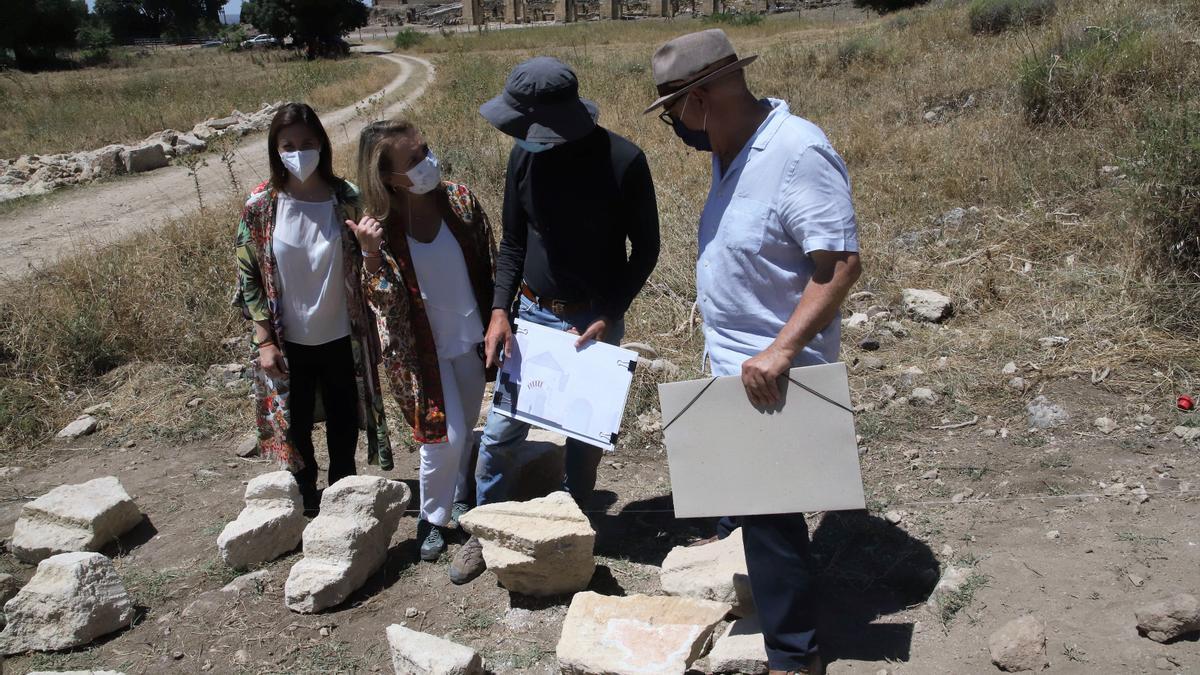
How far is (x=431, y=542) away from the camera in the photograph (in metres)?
3.50

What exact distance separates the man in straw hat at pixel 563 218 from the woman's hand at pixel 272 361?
2.96 feet

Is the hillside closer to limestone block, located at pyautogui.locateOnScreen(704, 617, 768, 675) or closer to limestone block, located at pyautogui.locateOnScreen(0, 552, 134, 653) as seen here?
limestone block, located at pyautogui.locateOnScreen(0, 552, 134, 653)

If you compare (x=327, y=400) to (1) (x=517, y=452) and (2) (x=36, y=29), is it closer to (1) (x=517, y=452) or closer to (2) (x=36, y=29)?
(1) (x=517, y=452)

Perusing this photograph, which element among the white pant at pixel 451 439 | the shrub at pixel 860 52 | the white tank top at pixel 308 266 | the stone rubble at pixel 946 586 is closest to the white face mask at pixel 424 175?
the white tank top at pixel 308 266

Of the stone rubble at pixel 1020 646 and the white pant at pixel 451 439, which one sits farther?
the white pant at pixel 451 439

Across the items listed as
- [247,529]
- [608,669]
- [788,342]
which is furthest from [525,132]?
[247,529]

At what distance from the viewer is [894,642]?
2.75 metres

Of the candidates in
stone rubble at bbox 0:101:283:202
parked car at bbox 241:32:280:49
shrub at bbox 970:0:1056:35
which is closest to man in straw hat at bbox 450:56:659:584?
shrub at bbox 970:0:1056:35

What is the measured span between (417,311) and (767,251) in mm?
1473

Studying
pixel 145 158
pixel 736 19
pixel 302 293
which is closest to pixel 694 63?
pixel 302 293

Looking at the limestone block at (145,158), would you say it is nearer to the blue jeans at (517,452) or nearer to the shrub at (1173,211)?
the blue jeans at (517,452)

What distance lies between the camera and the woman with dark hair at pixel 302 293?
3402 millimetres

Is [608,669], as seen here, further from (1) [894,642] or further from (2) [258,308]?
(2) [258,308]

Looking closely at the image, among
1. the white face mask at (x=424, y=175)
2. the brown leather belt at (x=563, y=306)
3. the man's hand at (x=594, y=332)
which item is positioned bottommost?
the man's hand at (x=594, y=332)
